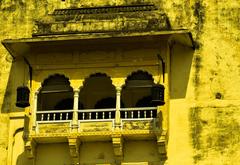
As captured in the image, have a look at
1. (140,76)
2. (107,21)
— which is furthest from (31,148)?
(107,21)

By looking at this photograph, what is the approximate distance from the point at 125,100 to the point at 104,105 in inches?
20.9

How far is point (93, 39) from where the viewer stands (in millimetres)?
22281

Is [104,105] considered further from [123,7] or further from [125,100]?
[123,7]

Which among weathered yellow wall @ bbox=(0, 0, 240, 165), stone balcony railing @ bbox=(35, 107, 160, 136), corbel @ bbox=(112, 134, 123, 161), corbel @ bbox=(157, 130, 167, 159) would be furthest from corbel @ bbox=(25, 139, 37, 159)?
corbel @ bbox=(157, 130, 167, 159)

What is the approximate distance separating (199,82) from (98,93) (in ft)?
8.50

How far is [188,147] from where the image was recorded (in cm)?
2194

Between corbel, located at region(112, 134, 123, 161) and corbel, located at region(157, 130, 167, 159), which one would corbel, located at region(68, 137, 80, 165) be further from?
corbel, located at region(157, 130, 167, 159)

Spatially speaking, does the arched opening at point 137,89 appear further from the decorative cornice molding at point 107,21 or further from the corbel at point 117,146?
the corbel at point 117,146

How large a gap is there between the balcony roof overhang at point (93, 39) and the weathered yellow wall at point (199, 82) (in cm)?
58

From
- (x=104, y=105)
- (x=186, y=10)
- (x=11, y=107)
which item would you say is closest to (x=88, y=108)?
(x=104, y=105)

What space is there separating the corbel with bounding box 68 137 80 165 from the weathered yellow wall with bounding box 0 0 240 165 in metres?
1.68

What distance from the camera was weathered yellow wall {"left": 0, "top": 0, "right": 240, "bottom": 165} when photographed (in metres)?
21.9

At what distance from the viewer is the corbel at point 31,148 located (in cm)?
2216

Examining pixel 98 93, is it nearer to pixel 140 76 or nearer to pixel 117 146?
pixel 140 76
